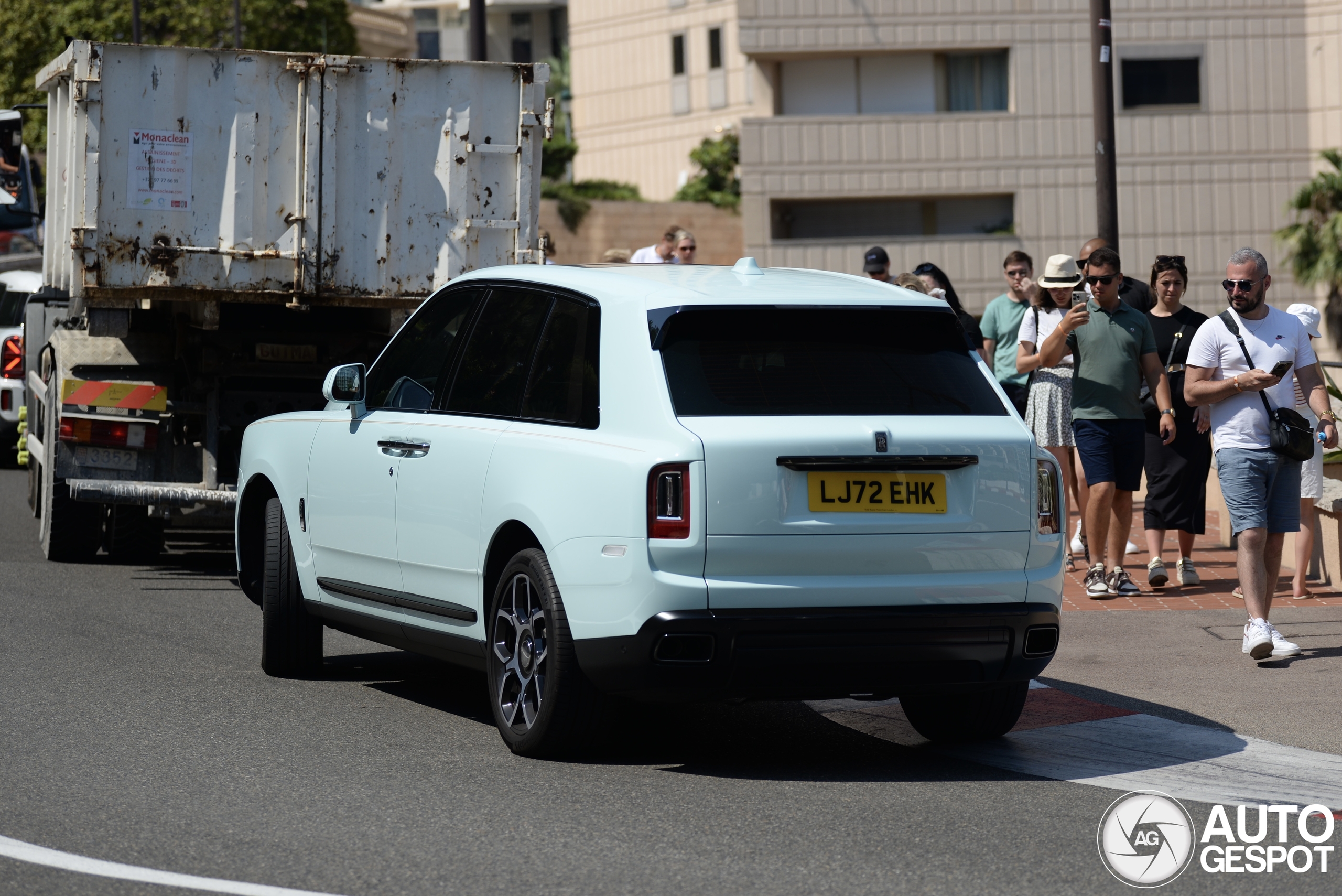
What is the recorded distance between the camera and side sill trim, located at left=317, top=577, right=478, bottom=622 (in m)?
6.97

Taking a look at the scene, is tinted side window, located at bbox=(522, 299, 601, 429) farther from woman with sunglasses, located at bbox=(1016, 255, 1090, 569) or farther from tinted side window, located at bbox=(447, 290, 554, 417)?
woman with sunglasses, located at bbox=(1016, 255, 1090, 569)

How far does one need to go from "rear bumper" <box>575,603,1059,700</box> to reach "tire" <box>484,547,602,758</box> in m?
0.14

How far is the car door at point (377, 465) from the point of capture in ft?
24.2

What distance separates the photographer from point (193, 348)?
12.0 m

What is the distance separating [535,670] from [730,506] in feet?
3.33

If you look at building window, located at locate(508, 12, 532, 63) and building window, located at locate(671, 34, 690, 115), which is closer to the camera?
building window, located at locate(671, 34, 690, 115)

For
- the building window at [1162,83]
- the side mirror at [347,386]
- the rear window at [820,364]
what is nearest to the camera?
the rear window at [820,364]

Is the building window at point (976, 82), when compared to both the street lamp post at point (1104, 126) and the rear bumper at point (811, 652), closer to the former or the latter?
the street lamp post at point (1104, 126)

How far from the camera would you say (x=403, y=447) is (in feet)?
23.9

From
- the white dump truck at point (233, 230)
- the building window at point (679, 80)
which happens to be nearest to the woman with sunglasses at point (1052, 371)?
the white dump truck at point (233, 230)

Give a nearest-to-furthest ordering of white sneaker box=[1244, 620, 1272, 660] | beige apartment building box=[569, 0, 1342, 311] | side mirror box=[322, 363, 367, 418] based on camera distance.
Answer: side mirror box=[322, 363, 367, 418]
white sneaker box=[1244, 620, 1272, 660]
beige apartment building box=[569, 0, 1342, 311]

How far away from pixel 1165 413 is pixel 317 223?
16.6ft

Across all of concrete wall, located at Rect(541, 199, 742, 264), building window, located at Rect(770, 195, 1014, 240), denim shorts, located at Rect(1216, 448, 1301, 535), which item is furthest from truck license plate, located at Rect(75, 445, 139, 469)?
concrete wall, located at Rect(541, 199, 742, 264)

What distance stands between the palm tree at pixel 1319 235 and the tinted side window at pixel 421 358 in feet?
123
